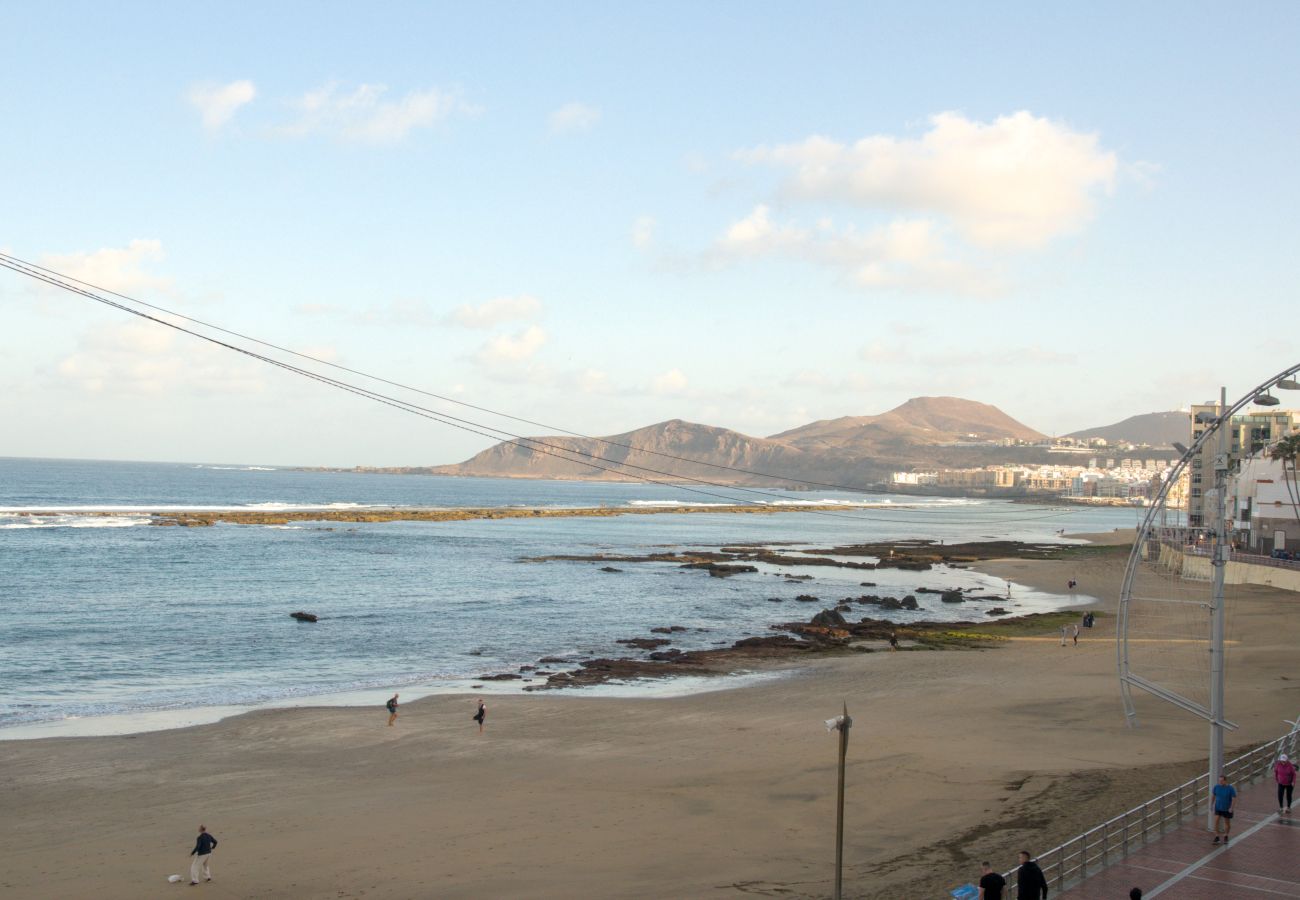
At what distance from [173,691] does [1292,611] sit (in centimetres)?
4229

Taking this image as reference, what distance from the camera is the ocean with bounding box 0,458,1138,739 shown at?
3042 centimetres

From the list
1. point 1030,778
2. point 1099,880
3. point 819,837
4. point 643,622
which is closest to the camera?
point 1099,880

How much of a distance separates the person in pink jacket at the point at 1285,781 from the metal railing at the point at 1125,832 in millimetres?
768

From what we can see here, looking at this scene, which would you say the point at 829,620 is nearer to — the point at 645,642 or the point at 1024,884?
the point at 645,642

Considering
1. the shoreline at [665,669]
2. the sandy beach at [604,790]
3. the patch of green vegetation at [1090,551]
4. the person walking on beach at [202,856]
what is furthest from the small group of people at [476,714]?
the patch of green vegetation at [1090,551]

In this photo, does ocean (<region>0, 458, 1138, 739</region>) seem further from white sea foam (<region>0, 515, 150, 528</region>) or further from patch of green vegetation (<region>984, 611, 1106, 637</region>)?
patch of green vegetation (<region>984, 611, 1106, 637</region>)

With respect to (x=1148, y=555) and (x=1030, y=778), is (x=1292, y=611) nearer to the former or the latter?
(x=1030, y=778)

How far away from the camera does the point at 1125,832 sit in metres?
13.0

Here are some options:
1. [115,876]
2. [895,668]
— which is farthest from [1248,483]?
[115,876]

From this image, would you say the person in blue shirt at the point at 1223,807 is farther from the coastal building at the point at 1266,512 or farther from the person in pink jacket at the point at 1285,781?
the coastal building at the point at 1266,512

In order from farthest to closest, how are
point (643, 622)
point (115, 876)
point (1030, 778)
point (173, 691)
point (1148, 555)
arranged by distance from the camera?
1. point (1148, 555)
2. point (643, 622)
3. point (173, 691)
4. point (1030, 778)
5. point (115, 876)

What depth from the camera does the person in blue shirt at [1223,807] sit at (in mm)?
13156

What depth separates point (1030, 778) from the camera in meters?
18.7

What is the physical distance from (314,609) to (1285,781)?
42.0 meters
